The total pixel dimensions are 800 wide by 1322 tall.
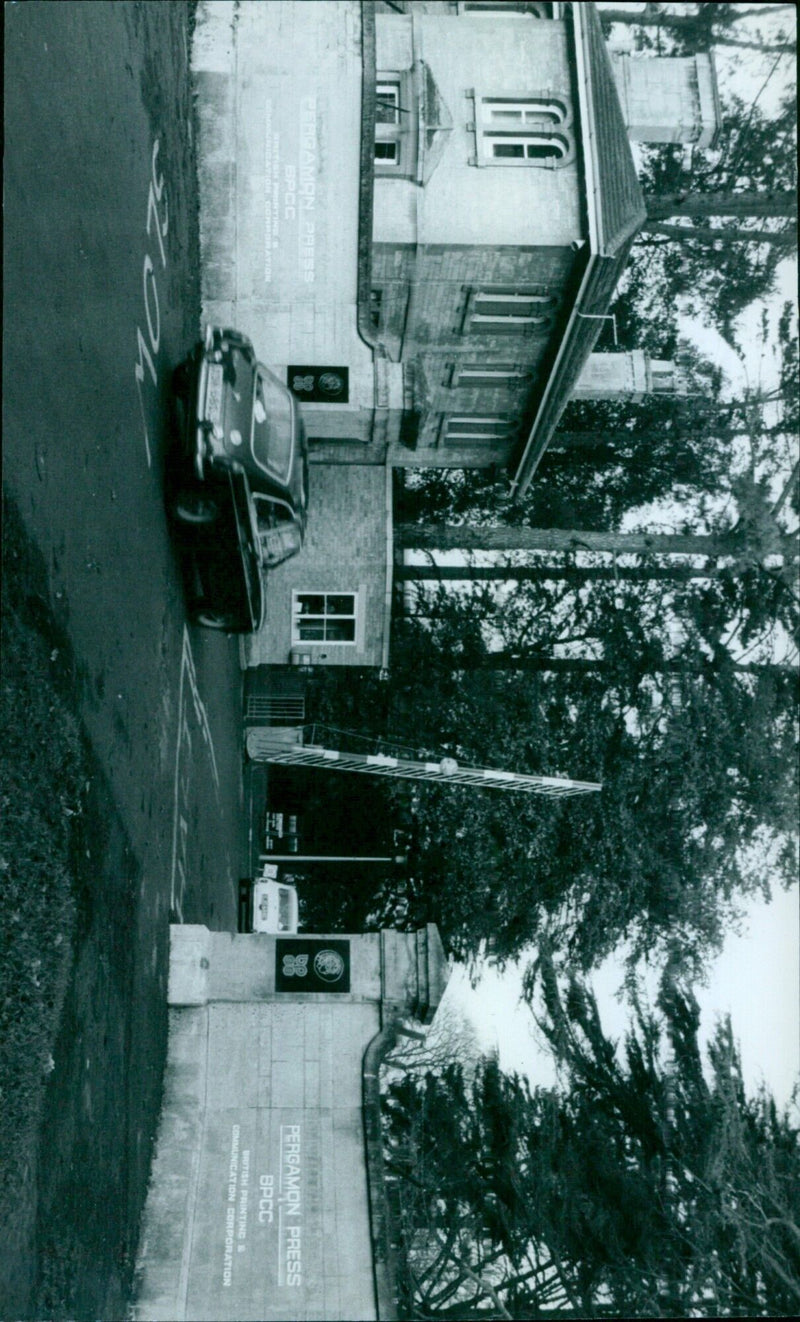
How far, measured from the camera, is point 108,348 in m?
10.8

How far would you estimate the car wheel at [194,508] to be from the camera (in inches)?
558

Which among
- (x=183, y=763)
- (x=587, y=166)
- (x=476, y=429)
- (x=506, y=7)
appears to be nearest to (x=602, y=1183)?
(x=183, y=763)

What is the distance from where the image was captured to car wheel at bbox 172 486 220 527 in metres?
14.2

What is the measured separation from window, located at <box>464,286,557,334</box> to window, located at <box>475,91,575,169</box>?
2.18 metres

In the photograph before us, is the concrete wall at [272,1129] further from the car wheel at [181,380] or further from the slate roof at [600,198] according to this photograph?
the slate roof at [600,198]

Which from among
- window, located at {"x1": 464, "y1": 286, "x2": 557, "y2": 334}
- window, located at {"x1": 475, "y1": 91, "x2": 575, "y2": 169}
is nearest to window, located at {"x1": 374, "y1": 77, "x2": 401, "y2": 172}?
window, located at {"x1": 475, "y1": 91, "x2": 575, "y2": 169}

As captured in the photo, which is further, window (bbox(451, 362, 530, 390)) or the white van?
the white van

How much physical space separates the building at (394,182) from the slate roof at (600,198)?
41mm

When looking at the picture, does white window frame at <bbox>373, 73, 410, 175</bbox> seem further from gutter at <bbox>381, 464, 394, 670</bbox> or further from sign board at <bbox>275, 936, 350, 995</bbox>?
sign board at <bbox>275, 936, 350, 995</bbox>

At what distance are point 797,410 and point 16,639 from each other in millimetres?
26139

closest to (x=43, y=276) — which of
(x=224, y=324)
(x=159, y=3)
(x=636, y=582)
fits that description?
(x=159, y=3)

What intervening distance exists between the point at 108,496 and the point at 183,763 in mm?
5211

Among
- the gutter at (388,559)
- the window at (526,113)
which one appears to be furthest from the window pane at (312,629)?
the window at (526,113)

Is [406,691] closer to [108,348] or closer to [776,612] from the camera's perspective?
[776,612]
